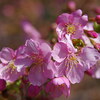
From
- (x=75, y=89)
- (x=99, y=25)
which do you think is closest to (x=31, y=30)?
(x=75, y=89)

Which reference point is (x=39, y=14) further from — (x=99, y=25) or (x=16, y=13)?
(x=99, y=25)

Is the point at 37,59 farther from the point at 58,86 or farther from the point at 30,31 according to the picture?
the point at 30,31

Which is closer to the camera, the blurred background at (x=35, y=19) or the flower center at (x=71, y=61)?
the flower center at (x=71, y=61)

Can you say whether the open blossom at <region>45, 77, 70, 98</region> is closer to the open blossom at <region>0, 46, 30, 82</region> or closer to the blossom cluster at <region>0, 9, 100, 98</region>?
the blossom cluster at <region>0, 9, 100, 98</region>

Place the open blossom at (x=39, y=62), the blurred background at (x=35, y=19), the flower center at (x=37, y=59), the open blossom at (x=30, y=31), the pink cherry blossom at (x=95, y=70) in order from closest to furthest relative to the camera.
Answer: the open blossom at (x=39, y=62) < the flower center at (x=37, y=59) < the pink cherry blossom at (x=95, y=70) < the open blossom at (x=30, y=31) < the blurred background at (x=35, y=19)

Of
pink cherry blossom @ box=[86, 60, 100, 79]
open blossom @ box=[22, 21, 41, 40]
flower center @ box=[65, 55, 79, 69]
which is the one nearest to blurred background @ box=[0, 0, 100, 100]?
open blossom @ box=[22, 21, 41, 40]

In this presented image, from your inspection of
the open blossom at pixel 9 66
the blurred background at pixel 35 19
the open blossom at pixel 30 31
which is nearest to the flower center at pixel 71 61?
the open blossom at pixel 9 66

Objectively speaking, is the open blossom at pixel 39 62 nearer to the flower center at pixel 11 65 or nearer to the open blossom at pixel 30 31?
the flower center at pixel 11 65
